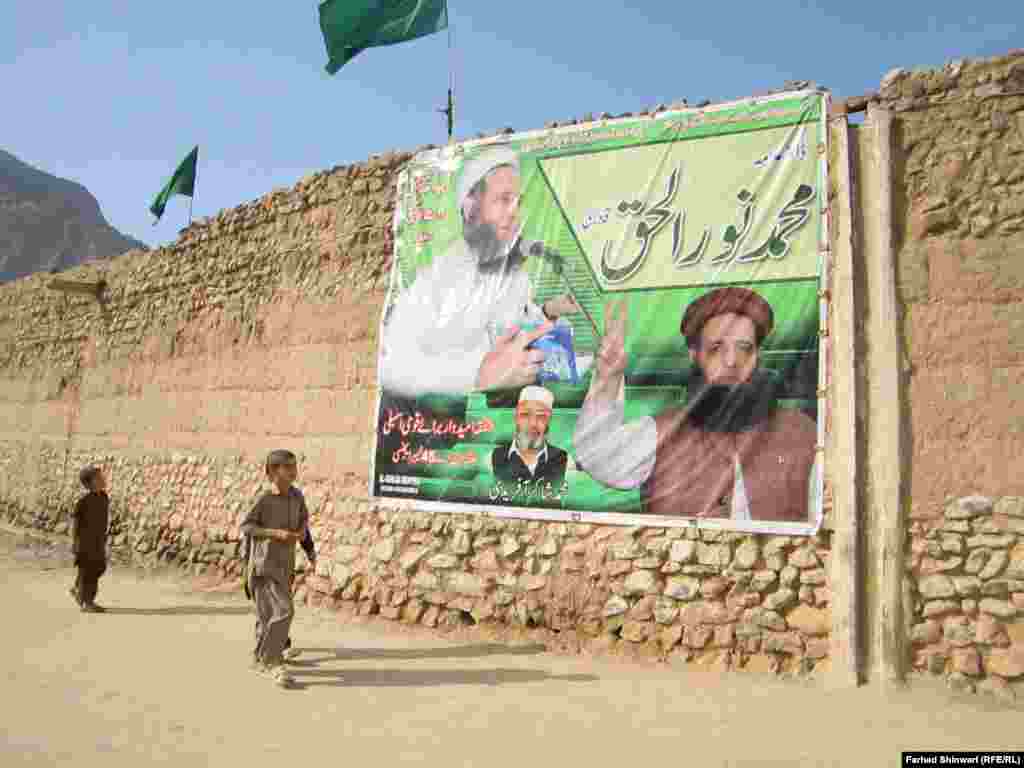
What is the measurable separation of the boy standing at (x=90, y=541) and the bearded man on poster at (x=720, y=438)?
170 inches

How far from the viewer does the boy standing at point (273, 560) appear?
428 cm

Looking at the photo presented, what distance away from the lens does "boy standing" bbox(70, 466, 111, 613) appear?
6145 millimetres

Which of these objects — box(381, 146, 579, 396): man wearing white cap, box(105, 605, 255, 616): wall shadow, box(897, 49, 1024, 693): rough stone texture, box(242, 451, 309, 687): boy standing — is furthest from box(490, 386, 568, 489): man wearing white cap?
box(105, 605, 255, 616): wall shadow

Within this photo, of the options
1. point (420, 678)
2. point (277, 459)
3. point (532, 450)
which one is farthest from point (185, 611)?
point (532, 450)

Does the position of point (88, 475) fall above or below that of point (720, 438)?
below

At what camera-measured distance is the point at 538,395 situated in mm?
5363

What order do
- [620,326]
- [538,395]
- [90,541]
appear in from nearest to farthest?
[620,326], [538,395], [90,541]

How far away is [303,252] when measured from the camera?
283 inches

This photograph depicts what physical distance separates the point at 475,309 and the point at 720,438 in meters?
2.15

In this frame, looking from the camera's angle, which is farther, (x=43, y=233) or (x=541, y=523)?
(x=43, y=233)

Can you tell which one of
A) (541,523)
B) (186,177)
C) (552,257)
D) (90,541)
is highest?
(186,177)

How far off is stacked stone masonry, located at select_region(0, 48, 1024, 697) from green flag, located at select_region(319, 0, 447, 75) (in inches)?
51.1

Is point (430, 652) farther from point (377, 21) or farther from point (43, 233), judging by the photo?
point (43, 233)

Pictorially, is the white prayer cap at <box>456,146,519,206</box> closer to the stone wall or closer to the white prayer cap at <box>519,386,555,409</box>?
the white prayer cap at <box>519,386,555,409</box>
